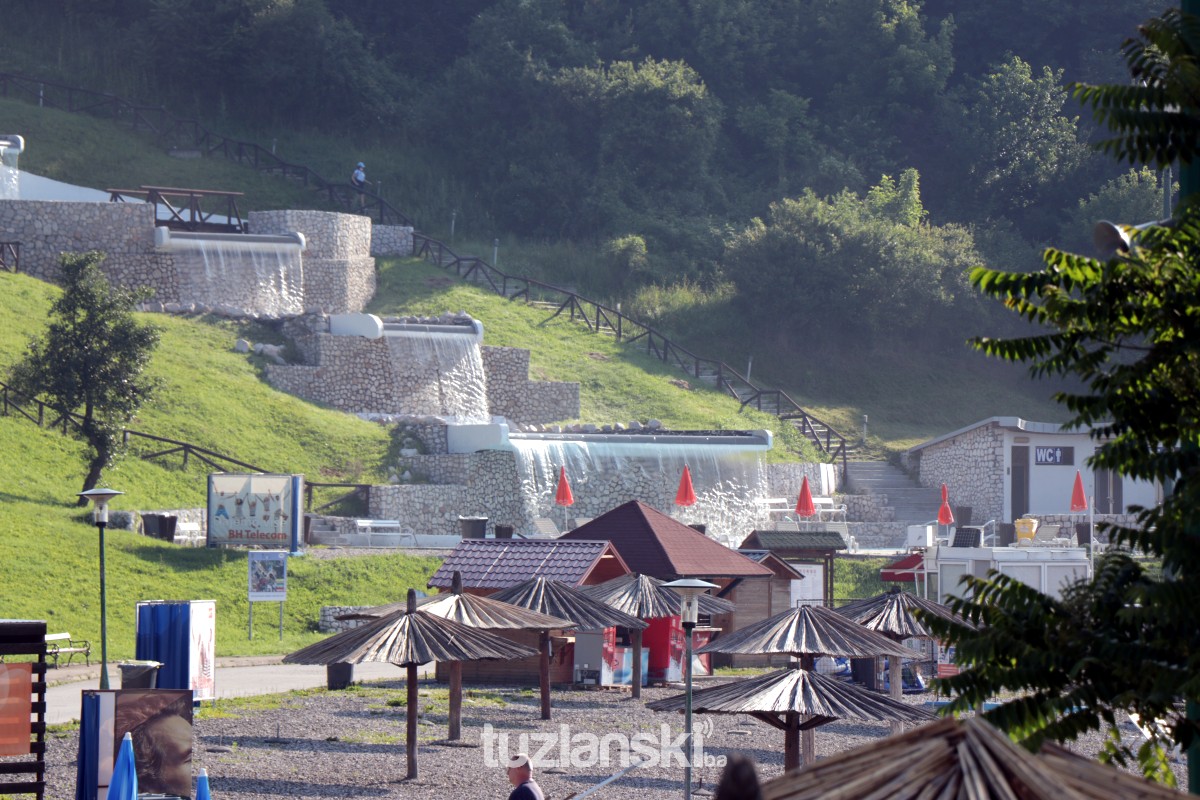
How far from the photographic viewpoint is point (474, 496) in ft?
128

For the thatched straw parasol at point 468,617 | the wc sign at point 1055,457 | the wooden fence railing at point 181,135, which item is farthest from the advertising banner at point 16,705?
the wooden fence railing at point 181,135

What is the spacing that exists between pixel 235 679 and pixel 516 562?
4916mm

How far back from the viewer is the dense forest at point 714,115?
61469 millimetres

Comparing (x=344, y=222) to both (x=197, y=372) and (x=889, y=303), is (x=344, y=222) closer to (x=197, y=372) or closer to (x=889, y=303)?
(x=197, y=372)

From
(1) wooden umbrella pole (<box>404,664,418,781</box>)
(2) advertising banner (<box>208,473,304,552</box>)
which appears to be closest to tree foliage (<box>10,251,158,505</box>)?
(2) advertising banner (<box>208,473,304,552</box>)

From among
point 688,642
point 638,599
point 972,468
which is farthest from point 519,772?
point 972,468

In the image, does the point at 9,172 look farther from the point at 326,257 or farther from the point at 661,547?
the point at 661,547

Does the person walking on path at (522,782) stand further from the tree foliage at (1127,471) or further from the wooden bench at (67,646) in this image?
the wooden bench at (67,646)

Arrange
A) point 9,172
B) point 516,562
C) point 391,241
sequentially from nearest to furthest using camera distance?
1. point 516,562
2. point 9,172
3. point 391,241

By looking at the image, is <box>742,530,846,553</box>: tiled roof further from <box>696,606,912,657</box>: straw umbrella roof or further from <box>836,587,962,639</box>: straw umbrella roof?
<box>696,606,912,657</box>: straw umbrella roof

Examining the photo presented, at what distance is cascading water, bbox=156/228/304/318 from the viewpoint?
45.1 meters

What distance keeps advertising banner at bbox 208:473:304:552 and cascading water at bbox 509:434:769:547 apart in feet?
30.2

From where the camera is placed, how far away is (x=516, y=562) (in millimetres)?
26859

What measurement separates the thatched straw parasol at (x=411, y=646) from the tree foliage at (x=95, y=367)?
50.7 ft
